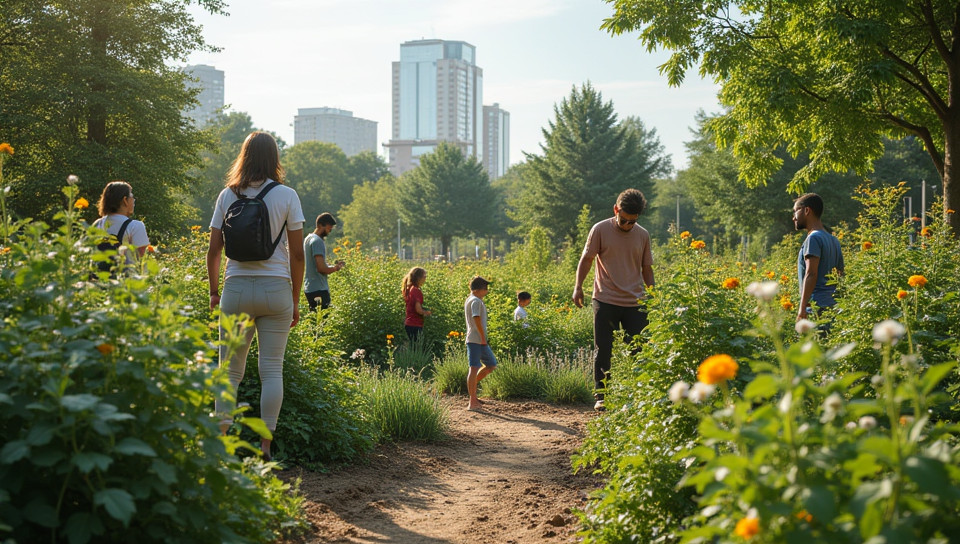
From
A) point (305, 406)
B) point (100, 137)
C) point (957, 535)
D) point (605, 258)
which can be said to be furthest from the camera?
point (100, 137)

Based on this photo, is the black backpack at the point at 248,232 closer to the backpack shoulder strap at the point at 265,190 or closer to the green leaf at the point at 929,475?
the backpack shoulder strap at the point at 265,190

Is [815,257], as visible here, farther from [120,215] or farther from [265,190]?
[120,215]

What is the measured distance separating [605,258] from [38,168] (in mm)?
20161

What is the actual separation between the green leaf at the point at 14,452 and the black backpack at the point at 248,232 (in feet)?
7.37

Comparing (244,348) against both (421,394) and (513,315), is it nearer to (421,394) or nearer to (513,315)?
(421,394)

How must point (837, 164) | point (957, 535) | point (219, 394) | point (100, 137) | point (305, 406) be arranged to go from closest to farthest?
point (957, 535) < point (219, 394) < point (305, 406) < point (837, 164) < point (100, 137)

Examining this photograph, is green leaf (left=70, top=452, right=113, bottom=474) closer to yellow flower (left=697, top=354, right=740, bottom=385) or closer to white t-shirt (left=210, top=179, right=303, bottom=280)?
yellow flower (left=697, top=354, right=740, bottom=385)

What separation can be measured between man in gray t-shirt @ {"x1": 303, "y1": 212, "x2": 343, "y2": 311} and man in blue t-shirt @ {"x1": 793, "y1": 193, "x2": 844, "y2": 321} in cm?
505

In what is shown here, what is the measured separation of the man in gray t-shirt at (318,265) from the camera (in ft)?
→ 29.7

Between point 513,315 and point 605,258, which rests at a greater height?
point 605,258

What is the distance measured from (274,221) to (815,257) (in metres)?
3.72

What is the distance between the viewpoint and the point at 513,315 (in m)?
10.4

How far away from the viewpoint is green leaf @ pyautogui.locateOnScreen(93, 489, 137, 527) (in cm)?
191

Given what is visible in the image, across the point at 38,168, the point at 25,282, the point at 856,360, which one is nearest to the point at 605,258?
the point at 856,360
